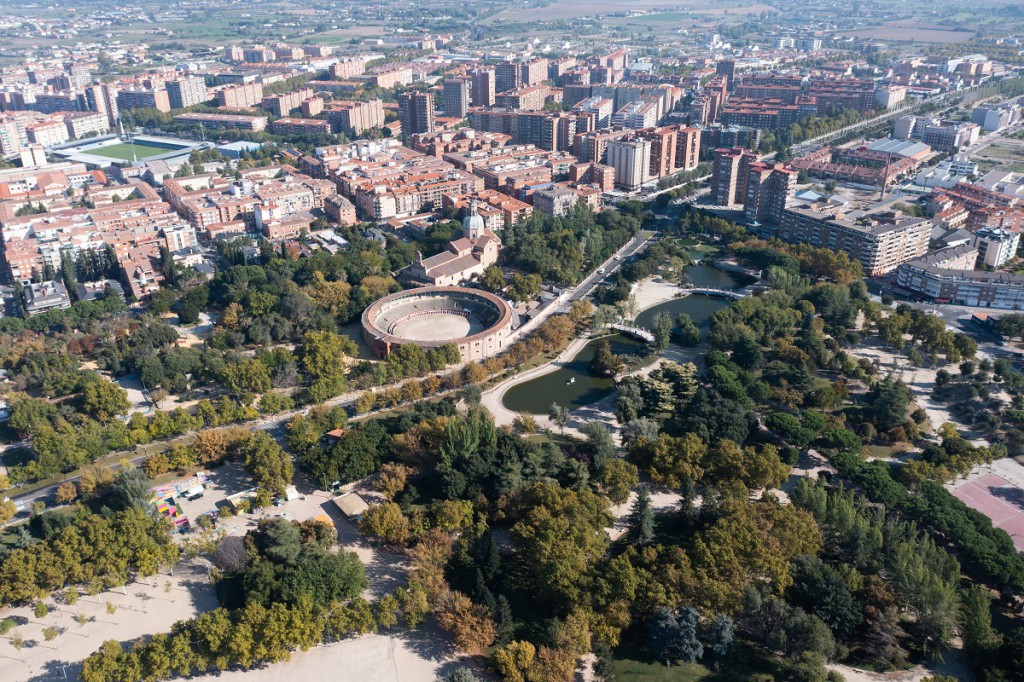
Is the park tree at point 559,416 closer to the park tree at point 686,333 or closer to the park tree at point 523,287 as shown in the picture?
Result: the park tree at point 686,333

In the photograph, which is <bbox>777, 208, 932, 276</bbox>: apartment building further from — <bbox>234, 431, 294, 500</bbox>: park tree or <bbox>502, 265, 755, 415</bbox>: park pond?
<bbox>234, 431, 294, 500</bbox>: park tree

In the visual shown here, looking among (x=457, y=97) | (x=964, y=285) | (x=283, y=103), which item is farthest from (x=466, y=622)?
(x=283, y=103)

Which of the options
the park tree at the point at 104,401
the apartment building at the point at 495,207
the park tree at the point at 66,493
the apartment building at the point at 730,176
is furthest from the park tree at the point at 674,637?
the apartment building at the point at 730,176

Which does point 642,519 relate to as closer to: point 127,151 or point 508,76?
point 127,151

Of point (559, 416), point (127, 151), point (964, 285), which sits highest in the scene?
point (127, 151)

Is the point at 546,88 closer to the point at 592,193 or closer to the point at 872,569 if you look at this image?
the point at 592,193

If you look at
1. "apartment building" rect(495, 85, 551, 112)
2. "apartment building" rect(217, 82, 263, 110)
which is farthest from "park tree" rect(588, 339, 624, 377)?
"apartment building" rect(217, 82, 263, 110)

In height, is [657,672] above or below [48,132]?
below

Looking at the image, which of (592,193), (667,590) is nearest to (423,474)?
(667,590)
